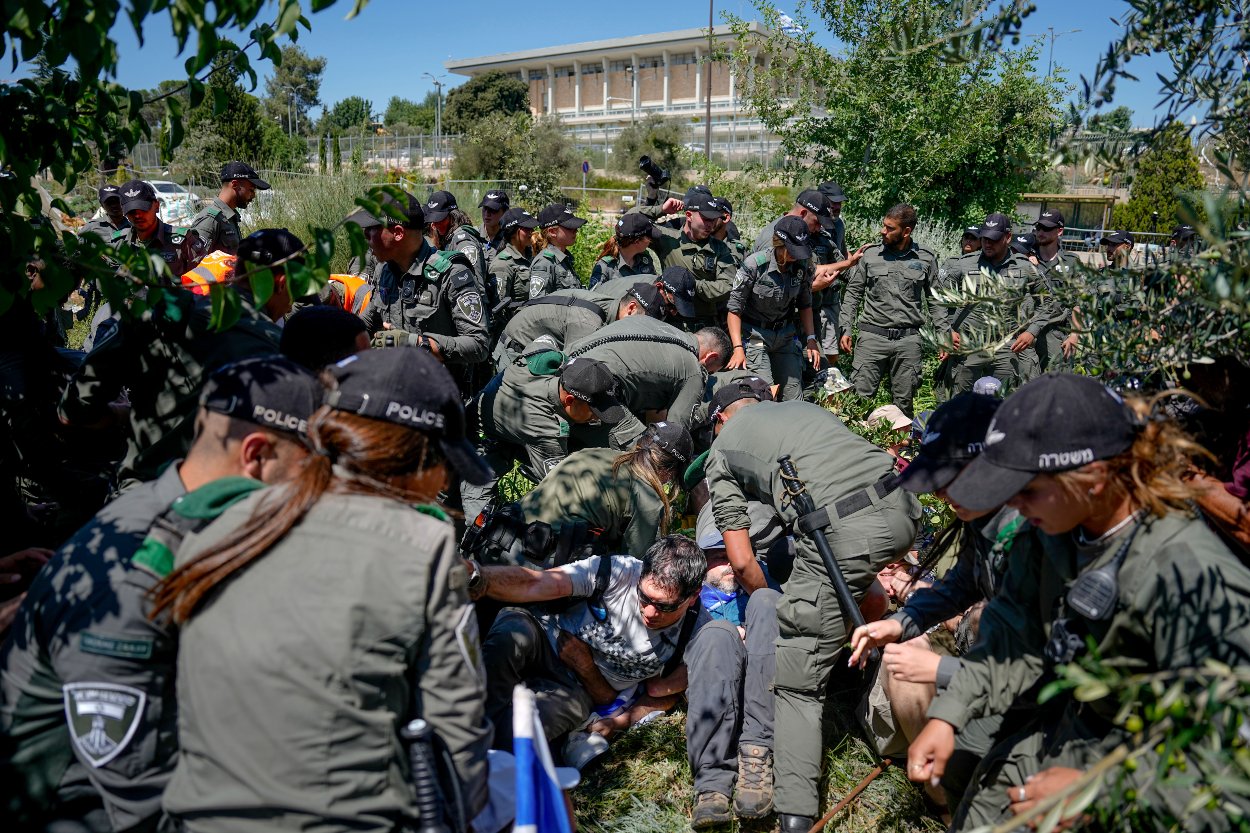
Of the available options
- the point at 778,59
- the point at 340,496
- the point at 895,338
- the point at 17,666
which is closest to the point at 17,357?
the point at 17,666

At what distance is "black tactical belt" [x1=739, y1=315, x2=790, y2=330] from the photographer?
7.04 metres

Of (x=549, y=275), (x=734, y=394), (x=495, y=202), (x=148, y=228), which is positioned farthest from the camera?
(x=495, y=202)

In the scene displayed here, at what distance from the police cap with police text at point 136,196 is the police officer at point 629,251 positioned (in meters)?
3.53

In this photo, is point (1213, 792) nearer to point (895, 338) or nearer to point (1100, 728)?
point (1100, 728)

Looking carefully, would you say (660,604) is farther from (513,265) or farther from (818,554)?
(513,265)

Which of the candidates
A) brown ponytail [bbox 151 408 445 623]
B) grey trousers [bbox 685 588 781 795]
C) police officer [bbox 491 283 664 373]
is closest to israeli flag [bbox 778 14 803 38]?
police officer [bbox 491 283 664 373]

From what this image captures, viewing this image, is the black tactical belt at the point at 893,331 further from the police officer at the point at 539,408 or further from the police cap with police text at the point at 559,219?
the police officer at the point at 539,408

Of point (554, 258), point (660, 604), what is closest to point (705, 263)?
point (554, 258)

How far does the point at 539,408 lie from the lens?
4.96 metres

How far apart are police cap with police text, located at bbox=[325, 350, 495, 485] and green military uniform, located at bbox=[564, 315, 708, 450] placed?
288cm

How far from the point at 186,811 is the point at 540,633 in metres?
2.12

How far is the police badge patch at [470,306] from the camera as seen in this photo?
17.4 ft

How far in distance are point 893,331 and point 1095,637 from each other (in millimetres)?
5959

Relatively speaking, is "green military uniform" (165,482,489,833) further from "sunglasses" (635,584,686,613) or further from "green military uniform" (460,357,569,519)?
"green military uniform" (460,357,569,519)
